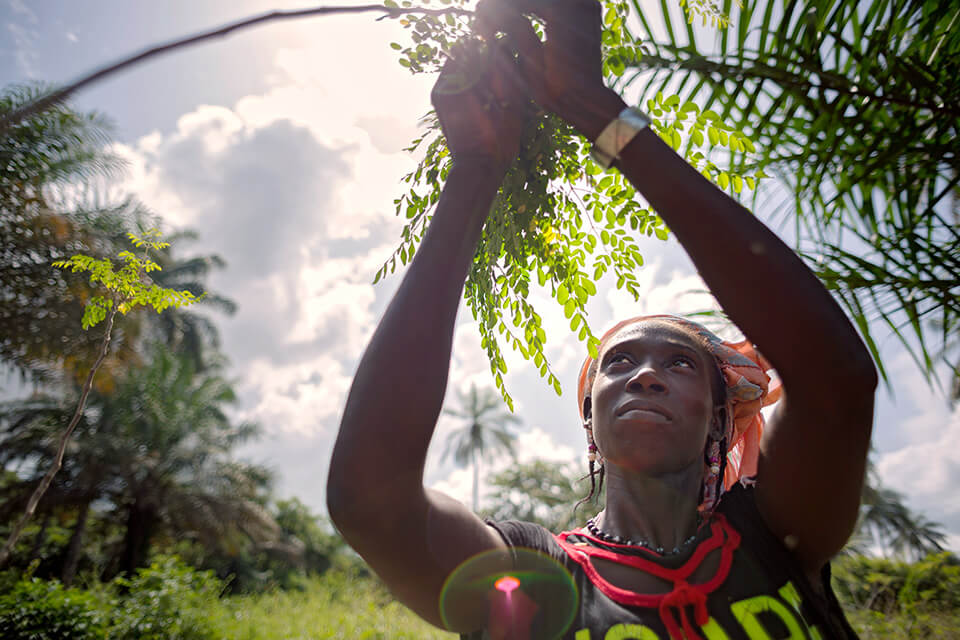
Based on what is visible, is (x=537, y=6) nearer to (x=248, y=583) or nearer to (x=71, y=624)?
(x=71, y=624)

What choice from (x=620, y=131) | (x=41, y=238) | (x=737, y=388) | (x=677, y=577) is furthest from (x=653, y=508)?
(x=41, y=238)

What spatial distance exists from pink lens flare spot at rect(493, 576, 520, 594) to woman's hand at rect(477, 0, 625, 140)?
100 centimetres

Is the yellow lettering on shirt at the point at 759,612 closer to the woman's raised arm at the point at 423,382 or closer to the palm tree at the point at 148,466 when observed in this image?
the woman's raised arm at the point at 423,382

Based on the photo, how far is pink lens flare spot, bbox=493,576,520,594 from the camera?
4.24ft

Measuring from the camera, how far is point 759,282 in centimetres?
104

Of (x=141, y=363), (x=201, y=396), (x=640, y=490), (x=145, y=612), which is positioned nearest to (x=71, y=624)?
(x=145, y=612)

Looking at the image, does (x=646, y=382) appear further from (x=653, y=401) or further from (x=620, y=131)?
(x=620, y=131)

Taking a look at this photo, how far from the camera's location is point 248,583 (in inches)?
931

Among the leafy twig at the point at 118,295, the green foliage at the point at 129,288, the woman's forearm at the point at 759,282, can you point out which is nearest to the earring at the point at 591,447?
the woman's forearm at the point at 759,282

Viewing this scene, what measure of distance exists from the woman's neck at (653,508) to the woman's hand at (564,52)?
3.35 feet

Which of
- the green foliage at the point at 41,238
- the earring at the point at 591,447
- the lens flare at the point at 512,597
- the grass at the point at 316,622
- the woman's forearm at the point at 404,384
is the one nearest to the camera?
the woman's forearm at the point at 404,384

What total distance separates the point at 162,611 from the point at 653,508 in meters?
9.34

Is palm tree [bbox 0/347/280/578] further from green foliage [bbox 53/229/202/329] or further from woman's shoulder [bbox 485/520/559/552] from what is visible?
woman's shoulder [bbox 485/520/559/552]

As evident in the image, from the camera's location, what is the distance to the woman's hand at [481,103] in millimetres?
1152
